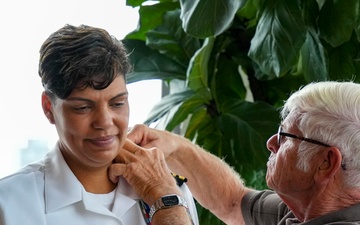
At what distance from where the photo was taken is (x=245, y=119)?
8.45 ft

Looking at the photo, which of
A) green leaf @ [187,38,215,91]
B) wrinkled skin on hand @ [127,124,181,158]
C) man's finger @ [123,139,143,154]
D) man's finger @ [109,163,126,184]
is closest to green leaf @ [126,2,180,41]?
green leaf @ [187,38,215,91]

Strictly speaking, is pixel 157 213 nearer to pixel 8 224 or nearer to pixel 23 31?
pixel 8 224

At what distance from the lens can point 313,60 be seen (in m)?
2.48

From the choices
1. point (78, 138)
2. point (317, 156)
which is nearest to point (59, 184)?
point (78, 138)

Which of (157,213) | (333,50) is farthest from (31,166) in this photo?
(333,50)

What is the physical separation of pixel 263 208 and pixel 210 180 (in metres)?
0.21

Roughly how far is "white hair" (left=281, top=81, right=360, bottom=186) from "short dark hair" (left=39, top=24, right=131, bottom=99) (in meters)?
0.52

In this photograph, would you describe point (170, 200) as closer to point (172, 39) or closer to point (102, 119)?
point (102, 119)

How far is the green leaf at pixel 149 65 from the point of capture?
2.63 meters

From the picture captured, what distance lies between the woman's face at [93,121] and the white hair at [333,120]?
0.47m

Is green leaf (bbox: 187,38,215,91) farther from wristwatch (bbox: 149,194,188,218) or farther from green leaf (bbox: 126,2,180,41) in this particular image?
wristwatch (bbox: 149,194,188,218)

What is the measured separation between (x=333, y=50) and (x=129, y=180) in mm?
1077

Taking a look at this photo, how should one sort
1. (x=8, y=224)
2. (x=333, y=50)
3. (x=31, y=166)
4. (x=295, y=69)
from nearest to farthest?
(x=8, y=224)
(x=31, y=166)
(x=333, y=50)
(x=295, y=69)

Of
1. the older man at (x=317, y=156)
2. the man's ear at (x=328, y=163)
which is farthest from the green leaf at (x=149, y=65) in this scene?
the man's ear at (x=328, y=163)
